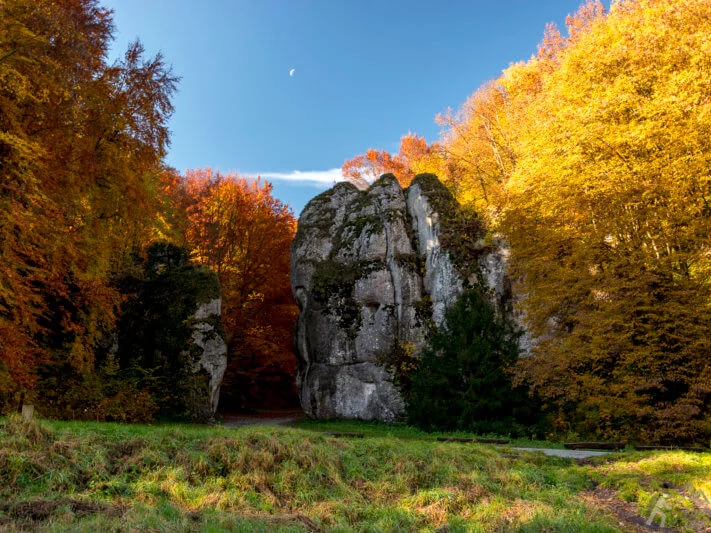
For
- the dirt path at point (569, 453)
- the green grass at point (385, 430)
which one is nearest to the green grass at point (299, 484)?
the dirt path at point (569, 453)

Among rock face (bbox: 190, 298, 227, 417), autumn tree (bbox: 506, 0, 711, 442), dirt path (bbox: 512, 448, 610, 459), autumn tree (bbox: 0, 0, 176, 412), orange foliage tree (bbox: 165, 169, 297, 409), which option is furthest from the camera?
orange foliage tree (bbox: 165, 169, 297, 409)

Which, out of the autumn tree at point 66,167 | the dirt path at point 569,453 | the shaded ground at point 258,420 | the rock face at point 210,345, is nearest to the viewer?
the dirt path at point 569,453

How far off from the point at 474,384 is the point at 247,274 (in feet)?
63.6

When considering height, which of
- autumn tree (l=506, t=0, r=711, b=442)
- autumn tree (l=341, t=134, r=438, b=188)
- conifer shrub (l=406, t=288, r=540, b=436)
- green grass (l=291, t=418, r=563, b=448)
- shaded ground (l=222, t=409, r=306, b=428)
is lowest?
shaded ground (l=222, t=409, r=306, b=428)

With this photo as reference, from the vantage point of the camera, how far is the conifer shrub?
16.5m

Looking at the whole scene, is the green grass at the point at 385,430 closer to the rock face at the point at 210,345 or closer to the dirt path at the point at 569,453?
the dirt path at the point at 569,453

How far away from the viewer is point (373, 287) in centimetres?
2448

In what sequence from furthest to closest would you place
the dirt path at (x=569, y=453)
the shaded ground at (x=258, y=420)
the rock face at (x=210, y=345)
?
the shaded ground at (x=258, y=420)
the rock face at (x=210, y=345)
the dirt path at (x=569, y=453)

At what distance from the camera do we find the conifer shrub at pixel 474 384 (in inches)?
649

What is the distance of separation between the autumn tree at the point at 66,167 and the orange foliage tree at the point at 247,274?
1282cm

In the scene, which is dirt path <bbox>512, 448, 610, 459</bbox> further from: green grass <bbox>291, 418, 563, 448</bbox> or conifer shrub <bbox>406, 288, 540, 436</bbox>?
conifer shrub <bbox>406, 288, 540, 436</bbox>

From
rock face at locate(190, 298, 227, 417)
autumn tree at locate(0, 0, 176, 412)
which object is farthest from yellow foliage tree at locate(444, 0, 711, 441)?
autumn tree at locate(0, 0, 176, 412)

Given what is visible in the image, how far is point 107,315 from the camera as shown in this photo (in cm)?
1573

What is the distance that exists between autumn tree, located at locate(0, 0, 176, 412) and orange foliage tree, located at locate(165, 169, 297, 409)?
42.1ft
